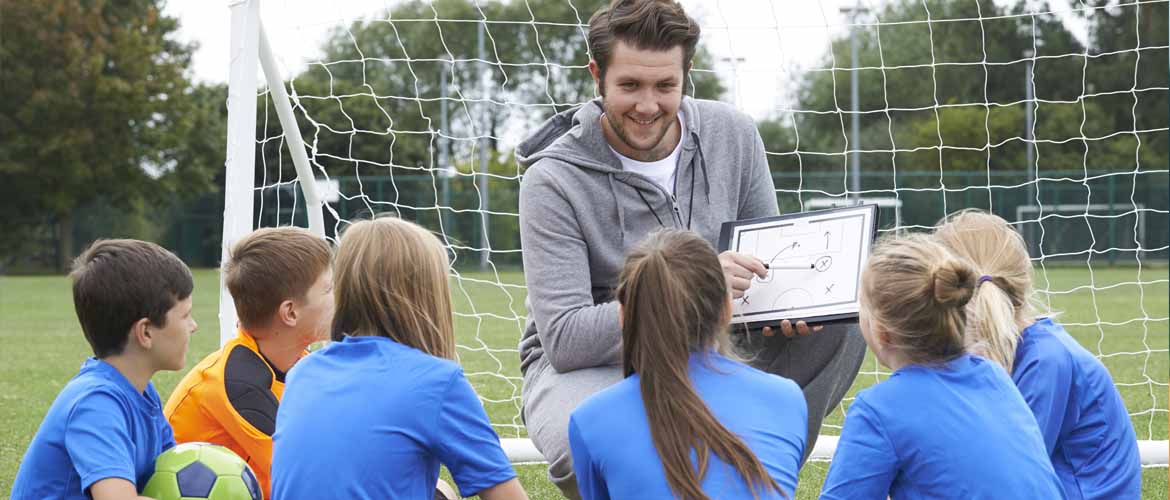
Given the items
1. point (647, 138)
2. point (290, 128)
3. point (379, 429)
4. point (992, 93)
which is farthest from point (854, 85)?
point (992, 93)

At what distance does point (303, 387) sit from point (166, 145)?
28395mm

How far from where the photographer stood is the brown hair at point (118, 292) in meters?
2.51

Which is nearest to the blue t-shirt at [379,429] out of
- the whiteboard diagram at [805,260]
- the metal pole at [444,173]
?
the whiteboard diagram at [805,260]

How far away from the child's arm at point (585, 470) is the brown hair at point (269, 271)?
1.05 m

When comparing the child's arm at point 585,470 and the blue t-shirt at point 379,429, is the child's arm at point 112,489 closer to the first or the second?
the blue t-shirt at point 379,429

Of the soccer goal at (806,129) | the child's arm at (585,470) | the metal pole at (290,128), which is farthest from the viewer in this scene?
the soccer goal at (806,129)

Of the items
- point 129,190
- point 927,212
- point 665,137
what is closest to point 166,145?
point 129,190

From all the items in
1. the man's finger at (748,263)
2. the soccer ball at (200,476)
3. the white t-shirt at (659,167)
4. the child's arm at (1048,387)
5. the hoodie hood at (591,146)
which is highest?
the hoodie hood at (591,146)

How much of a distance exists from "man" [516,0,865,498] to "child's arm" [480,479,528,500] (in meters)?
0.47

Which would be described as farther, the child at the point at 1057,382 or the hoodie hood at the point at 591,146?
the hoodie hood at the point at 591,146

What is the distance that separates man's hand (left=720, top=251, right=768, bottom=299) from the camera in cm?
288

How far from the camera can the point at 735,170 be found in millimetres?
3371

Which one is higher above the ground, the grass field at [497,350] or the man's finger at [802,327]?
the man's finger at [802,327]

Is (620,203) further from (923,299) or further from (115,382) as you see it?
(115,382)
